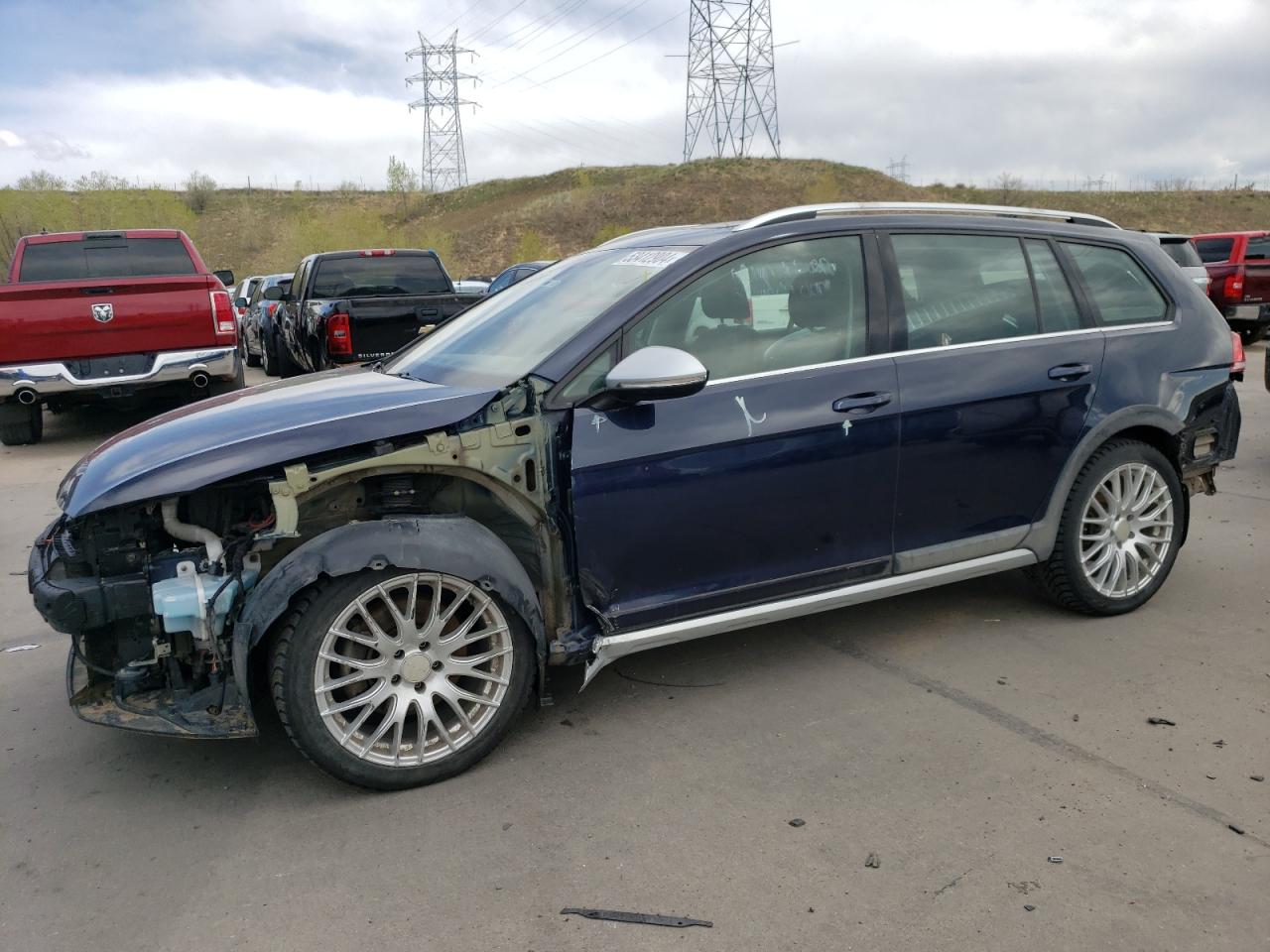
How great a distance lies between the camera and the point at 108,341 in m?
9.25

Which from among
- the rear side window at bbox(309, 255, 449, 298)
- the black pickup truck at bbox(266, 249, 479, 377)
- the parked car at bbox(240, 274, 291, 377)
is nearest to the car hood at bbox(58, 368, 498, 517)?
the black pickup truck at bbox(266, 249, 479, 377)

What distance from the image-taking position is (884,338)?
12.8 feet

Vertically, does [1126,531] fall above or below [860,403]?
below

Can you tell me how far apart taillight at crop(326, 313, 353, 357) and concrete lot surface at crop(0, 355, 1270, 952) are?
6.49 meters

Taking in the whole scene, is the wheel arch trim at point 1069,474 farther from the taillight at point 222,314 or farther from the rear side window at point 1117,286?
the taillight at point 222,314

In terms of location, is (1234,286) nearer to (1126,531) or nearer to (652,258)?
(1126,531)

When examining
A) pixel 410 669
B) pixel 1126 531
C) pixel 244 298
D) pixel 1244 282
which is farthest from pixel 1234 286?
pixel 244 298

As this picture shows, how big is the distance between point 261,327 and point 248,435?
14.6 meters

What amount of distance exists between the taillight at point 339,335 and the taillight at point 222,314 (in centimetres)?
104

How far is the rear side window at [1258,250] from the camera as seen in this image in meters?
16.3

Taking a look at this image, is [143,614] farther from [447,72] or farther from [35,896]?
[447,72]

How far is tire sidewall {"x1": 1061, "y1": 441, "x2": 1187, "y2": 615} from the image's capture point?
4.36 meters

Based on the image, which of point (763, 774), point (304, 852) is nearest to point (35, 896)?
point (304, 852)

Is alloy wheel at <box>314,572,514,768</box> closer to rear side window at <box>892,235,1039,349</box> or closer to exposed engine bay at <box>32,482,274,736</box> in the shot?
exposed engine bay at <box>32,482,274,736</box>
